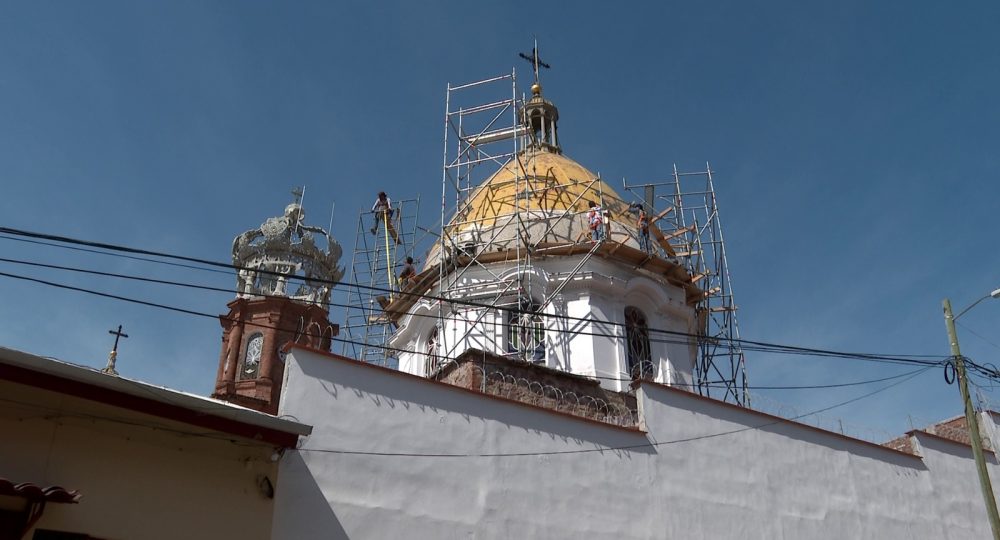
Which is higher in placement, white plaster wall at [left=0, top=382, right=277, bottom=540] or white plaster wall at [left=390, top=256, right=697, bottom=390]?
white plaster wall at [left=390, top=256, right=697, bottom=390]

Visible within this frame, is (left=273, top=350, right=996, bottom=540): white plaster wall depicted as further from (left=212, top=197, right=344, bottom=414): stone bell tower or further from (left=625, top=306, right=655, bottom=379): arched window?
(left=212, top=197, right=344, bottom=414): stone bell tower

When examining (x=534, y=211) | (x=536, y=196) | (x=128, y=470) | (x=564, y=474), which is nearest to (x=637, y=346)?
(x=534, y=211)

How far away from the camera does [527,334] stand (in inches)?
819

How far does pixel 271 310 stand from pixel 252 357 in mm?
1863

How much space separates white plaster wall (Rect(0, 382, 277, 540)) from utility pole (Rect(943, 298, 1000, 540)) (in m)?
12.2

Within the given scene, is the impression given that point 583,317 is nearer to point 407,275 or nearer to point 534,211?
point 534,211

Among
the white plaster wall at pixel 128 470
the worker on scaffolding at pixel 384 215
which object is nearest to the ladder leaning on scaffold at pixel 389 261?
the worker on scaffolding at pixel 384 215

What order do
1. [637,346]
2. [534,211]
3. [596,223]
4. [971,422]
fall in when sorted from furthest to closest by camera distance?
[534,211]
[596,223]
[637,346]
[971,422]

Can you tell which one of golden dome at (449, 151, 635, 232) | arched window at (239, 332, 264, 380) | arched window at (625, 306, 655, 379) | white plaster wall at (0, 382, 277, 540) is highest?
golden dome at (449, 151, 635, 232)

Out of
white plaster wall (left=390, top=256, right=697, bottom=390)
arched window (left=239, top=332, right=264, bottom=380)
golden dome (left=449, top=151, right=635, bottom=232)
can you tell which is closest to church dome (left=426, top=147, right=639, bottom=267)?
golden dome (left=449, top=151, right=635, bottom=232)

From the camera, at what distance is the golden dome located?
75.1 ft

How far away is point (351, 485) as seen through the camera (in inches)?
501

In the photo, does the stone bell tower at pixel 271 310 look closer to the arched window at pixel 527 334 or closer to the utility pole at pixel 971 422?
the arched window at pixel 527 334

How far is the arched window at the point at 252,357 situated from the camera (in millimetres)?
30688
